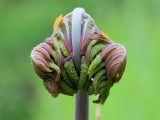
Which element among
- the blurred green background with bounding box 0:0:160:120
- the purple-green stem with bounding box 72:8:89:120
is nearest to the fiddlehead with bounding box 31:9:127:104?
the purple-green stem with bounding box 72:8:89:120

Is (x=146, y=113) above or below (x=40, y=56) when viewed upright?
below

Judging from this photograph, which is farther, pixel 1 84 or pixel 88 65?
pixel 1 84

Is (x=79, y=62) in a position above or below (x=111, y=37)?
below

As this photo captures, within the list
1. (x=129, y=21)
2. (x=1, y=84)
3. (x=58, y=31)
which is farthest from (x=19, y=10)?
(x=58, y=31)

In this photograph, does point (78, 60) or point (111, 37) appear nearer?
point (78, 60)

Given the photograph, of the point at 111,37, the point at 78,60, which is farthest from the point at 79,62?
the point at 111,37

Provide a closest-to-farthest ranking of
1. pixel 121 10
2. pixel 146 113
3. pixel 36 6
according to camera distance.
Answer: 1. pixel 146 113
2. pixel 121 10
3. pixel 36 6

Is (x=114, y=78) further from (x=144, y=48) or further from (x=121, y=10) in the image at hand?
(x=121, y=10)

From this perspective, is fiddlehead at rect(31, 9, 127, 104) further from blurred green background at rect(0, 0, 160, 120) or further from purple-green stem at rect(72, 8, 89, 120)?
blurred green background at rect(0, 0, 160, 120)

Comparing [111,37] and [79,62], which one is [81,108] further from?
[111,37]
